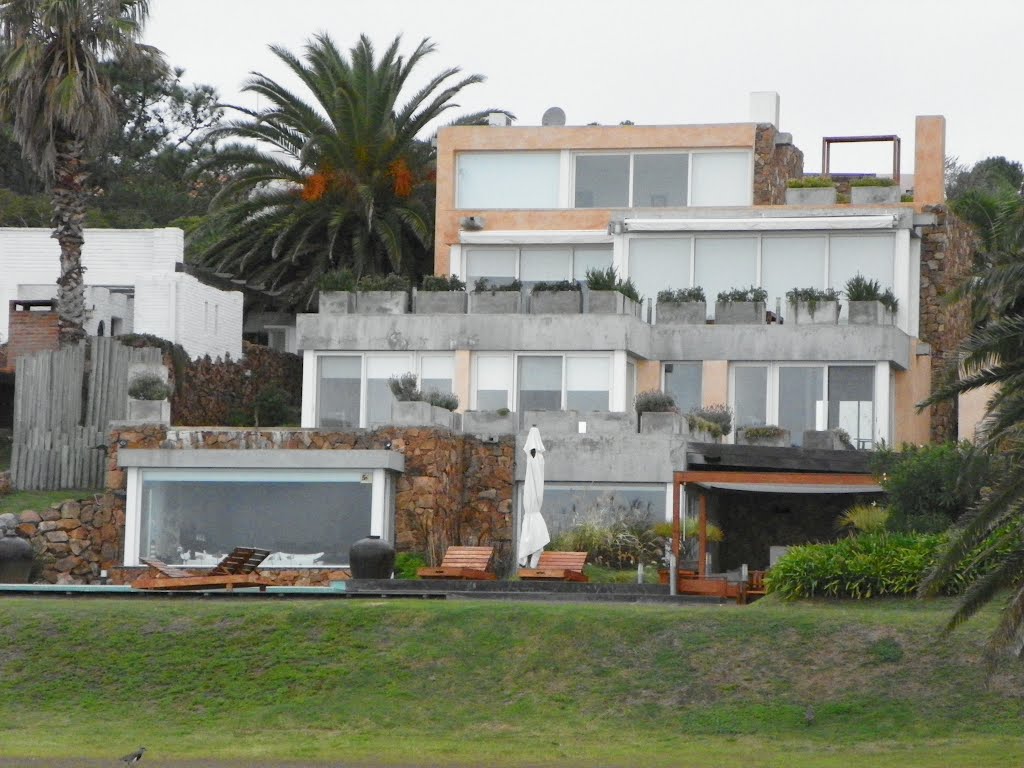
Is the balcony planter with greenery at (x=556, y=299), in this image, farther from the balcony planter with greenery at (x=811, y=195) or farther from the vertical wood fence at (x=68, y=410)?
the vertical wood fence at (x=68, y=410)

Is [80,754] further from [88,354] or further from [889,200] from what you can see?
[889,200]

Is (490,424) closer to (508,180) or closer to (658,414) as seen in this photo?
(658,414)

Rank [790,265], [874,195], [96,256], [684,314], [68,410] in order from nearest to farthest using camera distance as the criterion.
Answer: [68,410] < [684,314] < [790,265] < [874,195] < [96,256]

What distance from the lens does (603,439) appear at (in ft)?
118

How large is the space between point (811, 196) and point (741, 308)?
15.1 ft

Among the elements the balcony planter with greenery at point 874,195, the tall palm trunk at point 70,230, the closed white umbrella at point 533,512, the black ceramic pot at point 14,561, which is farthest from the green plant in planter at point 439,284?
the black ceramic pot at point 14,561

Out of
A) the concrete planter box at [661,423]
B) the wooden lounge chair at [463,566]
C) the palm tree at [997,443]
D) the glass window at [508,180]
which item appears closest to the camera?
the palm tree at [997,443]

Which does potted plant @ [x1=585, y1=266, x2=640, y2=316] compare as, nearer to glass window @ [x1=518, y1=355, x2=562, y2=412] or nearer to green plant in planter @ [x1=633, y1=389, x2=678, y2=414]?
glass window @ [x1=518, y1=355, x2=562, y2=412]

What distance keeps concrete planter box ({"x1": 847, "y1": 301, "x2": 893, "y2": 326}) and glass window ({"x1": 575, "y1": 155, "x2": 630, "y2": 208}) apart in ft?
21.6

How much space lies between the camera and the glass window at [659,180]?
44.2 meters

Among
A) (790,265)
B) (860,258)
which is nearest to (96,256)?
(790,265)

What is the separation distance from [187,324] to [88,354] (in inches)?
233

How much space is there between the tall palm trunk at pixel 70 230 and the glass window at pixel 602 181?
10699 mm

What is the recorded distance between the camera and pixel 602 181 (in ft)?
147
